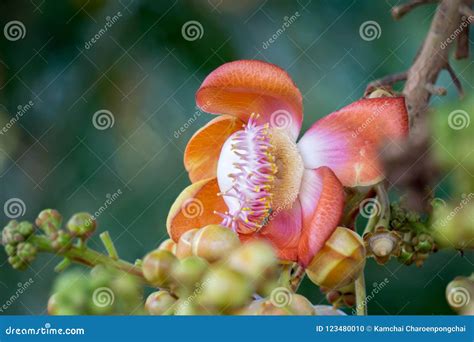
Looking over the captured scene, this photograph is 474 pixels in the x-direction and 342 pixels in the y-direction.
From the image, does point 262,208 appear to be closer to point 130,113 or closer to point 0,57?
point 130,113

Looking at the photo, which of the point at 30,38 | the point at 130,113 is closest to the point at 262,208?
the point at 130,113

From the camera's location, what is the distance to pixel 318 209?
23.7 inches

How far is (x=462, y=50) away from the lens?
0.72 meters

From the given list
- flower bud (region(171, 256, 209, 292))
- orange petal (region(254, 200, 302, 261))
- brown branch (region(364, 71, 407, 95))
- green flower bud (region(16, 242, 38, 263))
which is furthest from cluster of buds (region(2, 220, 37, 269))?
brown branch (region(364, 71, 407, 95))

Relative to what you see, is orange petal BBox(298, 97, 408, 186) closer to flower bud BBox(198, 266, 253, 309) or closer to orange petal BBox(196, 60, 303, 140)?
orange petal BBox(196, 60, 303, 140)

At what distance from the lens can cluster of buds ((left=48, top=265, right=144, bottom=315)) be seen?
532mm

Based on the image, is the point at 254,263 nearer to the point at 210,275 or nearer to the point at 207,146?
the point at 210,275

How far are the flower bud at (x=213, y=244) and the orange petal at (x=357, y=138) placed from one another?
13cm

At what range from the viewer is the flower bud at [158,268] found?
0.52 meters

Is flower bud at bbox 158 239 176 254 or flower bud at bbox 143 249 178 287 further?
flower bud at bbox 158 239 176 254

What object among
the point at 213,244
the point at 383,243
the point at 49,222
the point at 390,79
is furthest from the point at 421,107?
the point at 49,222

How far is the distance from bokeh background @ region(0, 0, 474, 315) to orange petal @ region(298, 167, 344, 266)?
108 millimetres

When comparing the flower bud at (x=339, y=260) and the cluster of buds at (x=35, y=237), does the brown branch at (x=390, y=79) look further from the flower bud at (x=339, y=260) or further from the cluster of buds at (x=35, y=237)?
the cluster of buds at (x=35, y=237)

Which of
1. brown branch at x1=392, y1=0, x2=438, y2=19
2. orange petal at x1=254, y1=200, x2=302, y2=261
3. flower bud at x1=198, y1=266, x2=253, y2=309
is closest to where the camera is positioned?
flower bud at x1=198, y1=266, x2=253, y2=309
